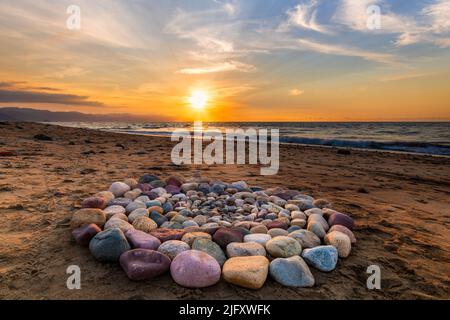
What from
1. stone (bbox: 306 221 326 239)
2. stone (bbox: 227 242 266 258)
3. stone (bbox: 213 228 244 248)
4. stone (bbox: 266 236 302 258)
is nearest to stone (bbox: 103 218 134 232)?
stone (bbox: 213 228 244 248)

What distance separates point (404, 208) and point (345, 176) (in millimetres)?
2994

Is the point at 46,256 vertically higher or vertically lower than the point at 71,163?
lower

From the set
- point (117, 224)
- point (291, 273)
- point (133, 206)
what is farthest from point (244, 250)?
point (133, 206)

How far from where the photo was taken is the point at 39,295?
5.92 feet

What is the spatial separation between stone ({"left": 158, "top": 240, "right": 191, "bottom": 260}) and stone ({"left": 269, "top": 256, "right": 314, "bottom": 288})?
789 millimetres

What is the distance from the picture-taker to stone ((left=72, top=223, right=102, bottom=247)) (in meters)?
2.49

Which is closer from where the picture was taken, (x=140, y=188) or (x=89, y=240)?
(x=89, y=240)

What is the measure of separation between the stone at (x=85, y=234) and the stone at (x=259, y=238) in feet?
4.88

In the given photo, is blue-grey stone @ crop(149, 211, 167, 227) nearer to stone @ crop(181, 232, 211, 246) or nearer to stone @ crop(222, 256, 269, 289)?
stone @ crop(181, 232, 211, 246)

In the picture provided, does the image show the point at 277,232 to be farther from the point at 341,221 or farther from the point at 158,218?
the point at 158,218

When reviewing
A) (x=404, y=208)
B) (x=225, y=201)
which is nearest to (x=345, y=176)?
(x=404, y=208)

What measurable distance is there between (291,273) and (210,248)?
2.40 feet

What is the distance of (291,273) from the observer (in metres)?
2.12
